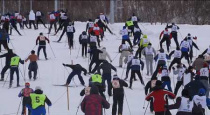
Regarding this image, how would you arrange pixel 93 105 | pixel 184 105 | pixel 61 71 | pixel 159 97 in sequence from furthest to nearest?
1. pixel 61 71
2. pixel 159 97
3. pixel 184 105
4. pixel 93 105

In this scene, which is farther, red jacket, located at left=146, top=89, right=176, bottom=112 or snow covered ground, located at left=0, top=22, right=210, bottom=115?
snow covered ground, located at left=0, top=22, right=210, bottom=115

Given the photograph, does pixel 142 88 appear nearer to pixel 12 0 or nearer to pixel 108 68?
pixel 108 68

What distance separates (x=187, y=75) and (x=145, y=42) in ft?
23.6

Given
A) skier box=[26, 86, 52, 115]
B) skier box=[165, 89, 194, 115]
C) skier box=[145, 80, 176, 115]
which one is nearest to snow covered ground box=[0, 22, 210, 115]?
skier box=[26, 86, 52, 115]

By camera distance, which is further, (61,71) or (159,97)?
(61,71)

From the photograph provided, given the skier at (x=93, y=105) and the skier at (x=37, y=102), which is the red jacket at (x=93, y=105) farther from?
the skier at (x=37, y=102)

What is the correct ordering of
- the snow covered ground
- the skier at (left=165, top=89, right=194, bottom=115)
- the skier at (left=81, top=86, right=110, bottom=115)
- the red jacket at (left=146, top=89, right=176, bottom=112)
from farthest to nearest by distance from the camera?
the snow covered ground → the red jacket at (left=146, top=89, right=176, bottom=112) → the skier at (left=165, top=89, right=194, bottom=115) → the skier at (left=81, top=86, right=110, bottom=115)

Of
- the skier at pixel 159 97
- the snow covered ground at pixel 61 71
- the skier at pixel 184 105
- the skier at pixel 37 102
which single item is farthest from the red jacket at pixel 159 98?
the skier at pixel 37 102

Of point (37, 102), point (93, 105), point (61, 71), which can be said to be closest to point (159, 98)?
point (93, 105)

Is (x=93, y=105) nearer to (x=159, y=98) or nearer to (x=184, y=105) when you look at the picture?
(x=184, y=105)

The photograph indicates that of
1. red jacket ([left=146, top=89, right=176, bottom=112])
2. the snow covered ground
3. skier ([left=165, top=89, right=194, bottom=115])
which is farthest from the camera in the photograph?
the snow covered ground

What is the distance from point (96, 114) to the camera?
1084 cm

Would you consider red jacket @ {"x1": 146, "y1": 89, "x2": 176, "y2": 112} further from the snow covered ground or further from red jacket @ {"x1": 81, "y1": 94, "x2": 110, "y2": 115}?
the snow covered ground

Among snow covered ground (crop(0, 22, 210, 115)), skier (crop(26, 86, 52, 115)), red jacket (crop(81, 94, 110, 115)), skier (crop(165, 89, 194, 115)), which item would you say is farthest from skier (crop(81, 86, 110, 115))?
snow covered ground (crop(0, 22, 210, 115))
